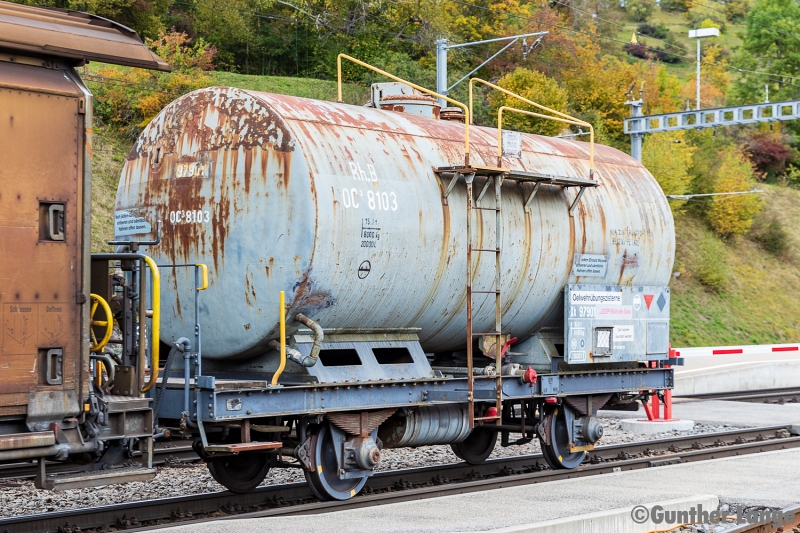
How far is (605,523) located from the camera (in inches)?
326

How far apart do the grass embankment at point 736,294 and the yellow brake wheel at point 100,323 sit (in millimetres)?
33412

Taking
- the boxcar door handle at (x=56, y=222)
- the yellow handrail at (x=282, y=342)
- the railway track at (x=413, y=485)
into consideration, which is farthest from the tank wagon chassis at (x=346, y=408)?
the boxcar door handle at (x=56, y=222)

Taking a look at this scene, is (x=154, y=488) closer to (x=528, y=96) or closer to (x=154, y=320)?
(x=154, y=320)

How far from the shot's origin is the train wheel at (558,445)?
1241cm

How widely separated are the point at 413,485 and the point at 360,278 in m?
3.01

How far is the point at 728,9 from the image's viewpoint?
405 ft

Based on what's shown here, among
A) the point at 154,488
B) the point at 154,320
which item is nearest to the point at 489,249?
the point at 154,320

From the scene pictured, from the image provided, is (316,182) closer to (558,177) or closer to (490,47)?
(558,177)

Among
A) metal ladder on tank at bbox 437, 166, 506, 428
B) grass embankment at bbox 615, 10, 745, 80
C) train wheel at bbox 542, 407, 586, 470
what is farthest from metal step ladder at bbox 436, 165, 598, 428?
grass embankment at bbox 615, 10, 745, 80

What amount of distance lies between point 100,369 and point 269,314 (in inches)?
77.4

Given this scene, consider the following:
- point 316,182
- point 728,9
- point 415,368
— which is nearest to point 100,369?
point 316,182

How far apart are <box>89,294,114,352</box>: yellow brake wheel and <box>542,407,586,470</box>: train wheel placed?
6354mm

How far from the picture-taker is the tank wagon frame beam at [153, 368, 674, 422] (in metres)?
8.88

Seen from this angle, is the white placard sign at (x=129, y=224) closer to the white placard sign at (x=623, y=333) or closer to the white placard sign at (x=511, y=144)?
the white placard sign at (x=511, y=144)
